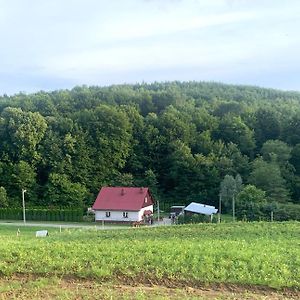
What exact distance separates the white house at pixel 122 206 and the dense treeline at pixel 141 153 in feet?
12.5

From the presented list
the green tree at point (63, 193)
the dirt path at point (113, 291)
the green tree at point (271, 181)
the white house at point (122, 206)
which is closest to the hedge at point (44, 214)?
the white house at point (122, 206)

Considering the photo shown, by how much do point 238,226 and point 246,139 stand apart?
109 feet

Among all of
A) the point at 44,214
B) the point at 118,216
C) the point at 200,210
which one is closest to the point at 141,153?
the point at 118,216

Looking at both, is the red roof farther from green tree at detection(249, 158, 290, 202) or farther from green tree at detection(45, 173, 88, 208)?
green tree at detection(249, 158, 290, 202)

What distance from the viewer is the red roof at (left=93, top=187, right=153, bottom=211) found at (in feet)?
145

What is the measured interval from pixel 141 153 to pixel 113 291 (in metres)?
45.1

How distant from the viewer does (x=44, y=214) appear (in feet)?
149

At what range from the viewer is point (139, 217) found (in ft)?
145

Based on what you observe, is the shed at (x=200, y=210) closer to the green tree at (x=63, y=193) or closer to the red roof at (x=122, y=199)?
the red roof at (x=122, y=199)

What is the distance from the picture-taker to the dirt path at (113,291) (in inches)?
372

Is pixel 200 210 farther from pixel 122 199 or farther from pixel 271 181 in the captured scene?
pixel 122 199

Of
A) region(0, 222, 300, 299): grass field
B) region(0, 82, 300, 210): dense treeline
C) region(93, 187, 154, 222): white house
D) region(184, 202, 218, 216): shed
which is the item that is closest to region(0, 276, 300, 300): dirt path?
region(0, 222, 300, 299): grass field

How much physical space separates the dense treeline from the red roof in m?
3.55

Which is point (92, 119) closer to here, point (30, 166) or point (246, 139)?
point (30, 166)
